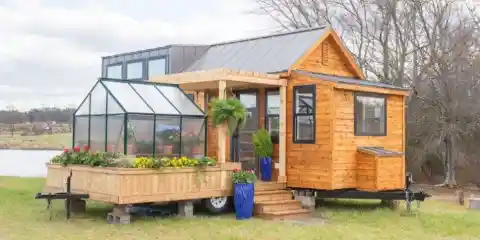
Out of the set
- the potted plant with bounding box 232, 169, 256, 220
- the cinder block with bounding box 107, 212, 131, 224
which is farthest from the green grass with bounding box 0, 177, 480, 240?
the potted plant with bounding box 232, 169, 256, 220

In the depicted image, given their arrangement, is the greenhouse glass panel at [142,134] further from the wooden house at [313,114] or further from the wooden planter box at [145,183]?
the wooden house at [313,114]

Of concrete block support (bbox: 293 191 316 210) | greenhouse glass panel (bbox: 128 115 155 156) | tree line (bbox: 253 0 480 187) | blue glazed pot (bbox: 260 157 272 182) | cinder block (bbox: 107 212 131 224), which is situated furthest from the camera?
tree line (bbox: 253 0 480 187)

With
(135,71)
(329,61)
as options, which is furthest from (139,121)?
(135,71)

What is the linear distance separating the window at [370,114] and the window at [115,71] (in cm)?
995

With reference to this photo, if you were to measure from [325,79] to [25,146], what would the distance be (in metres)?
27.2

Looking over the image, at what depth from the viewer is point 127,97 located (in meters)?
11.8

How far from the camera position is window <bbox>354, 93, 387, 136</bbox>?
529 inches

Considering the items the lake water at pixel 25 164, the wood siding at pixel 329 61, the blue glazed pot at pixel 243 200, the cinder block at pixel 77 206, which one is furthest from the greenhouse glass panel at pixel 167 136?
the lake water at pixel 25 164

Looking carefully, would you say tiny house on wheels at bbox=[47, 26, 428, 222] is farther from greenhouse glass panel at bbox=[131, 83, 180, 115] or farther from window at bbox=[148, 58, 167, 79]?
window at bbox=[148, 58, 167, 79]

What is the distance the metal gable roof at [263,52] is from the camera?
14430mm

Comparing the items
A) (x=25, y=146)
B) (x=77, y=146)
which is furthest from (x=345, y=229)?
(x=25, y=146)

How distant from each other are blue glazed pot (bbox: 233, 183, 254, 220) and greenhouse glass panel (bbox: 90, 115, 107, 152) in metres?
2.94

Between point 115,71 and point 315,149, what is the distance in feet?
32.8

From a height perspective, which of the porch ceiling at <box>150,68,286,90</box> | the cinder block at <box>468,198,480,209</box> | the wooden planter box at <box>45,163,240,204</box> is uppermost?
the porch ceiling at <box>150,68,286,90</box>
